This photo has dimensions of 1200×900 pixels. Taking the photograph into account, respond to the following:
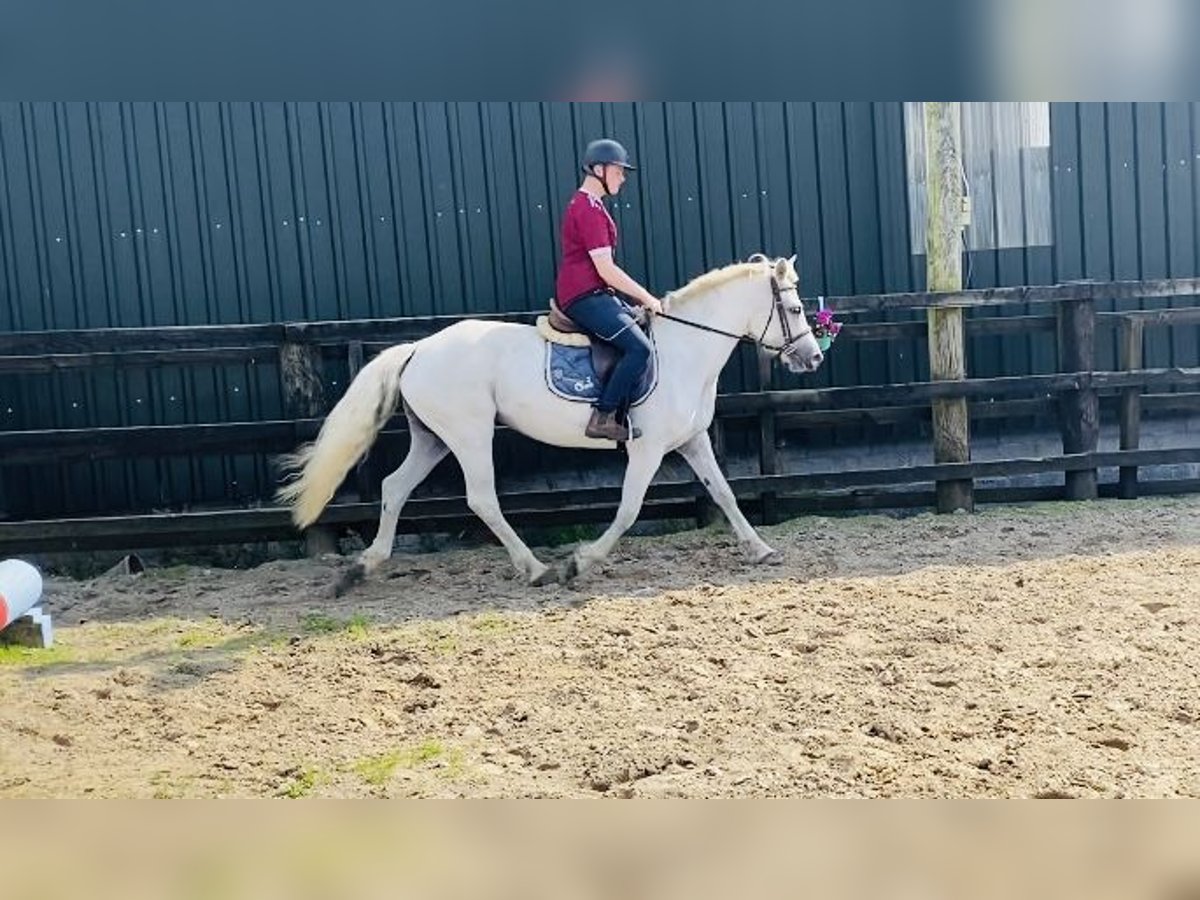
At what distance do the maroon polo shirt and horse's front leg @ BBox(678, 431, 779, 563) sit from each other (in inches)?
42.5

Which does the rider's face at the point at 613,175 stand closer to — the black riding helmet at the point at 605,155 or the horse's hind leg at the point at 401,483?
the black riding helmet at the point at 605,155

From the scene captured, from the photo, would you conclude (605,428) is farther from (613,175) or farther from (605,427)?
(613,175)

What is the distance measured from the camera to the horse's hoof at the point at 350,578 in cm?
636

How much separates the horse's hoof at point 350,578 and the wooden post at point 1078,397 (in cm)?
463

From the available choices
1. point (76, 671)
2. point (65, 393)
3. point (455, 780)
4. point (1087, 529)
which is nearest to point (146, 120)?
point (65, 393)

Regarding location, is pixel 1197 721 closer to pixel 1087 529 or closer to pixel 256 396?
pixel 1087 529

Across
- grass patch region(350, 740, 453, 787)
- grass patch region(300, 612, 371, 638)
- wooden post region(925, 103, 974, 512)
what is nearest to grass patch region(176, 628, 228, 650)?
grass patch region(300, 612, 371, 638)

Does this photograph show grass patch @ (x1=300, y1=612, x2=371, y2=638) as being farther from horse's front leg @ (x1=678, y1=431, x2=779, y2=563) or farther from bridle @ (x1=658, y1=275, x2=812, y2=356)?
bridle @ (x1=658, y1=275, x2=812, y2=356)

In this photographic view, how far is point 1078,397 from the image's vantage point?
7801 millimetres

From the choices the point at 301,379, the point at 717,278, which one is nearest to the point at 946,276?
the point at 717,278

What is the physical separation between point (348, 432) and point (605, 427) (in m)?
1.34

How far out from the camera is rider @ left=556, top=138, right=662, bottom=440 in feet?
20.2

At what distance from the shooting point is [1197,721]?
12.4 feet
